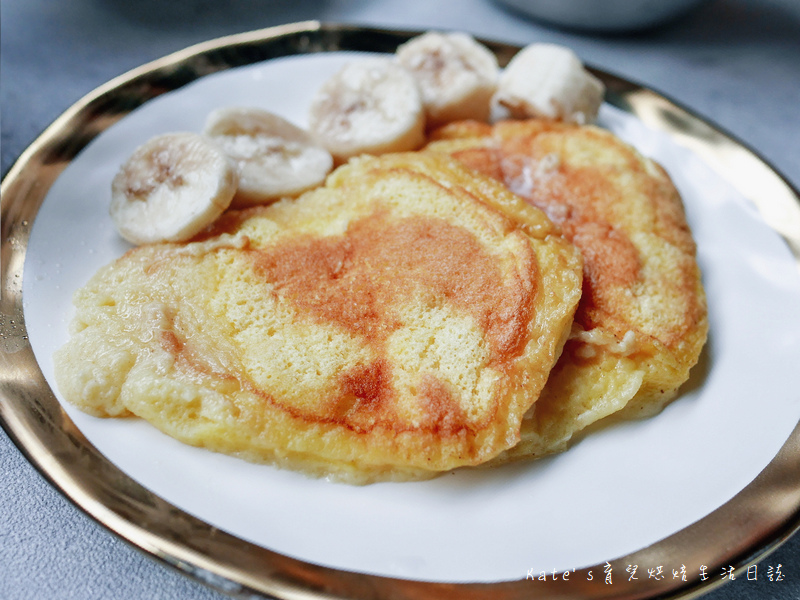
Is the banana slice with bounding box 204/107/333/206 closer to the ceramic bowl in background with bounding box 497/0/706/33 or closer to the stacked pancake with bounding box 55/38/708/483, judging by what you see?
the stacked pancake with bounding box 55/38/708/483

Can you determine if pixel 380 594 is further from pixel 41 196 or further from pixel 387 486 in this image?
pixel 41 196

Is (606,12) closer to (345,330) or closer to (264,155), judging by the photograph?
(264,155)

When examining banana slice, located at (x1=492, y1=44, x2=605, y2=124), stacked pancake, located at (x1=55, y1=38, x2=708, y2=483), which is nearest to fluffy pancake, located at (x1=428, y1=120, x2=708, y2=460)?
stacked pancake, located at (x1=55, y1=38, x2=708, y2=483)

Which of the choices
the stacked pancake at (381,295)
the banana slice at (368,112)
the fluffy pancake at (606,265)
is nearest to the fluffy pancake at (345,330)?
the stacked pancake at (381,295)

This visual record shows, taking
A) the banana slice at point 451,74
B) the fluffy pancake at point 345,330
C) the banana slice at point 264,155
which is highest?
the banana slice at point 451,74

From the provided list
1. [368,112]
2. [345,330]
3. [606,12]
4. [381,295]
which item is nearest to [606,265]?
[381,295]

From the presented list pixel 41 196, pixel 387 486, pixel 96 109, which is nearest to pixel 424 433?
pixel 387 486

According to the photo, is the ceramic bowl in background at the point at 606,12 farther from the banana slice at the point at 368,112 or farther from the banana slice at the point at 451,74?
the banana slice at the point at 368,112
